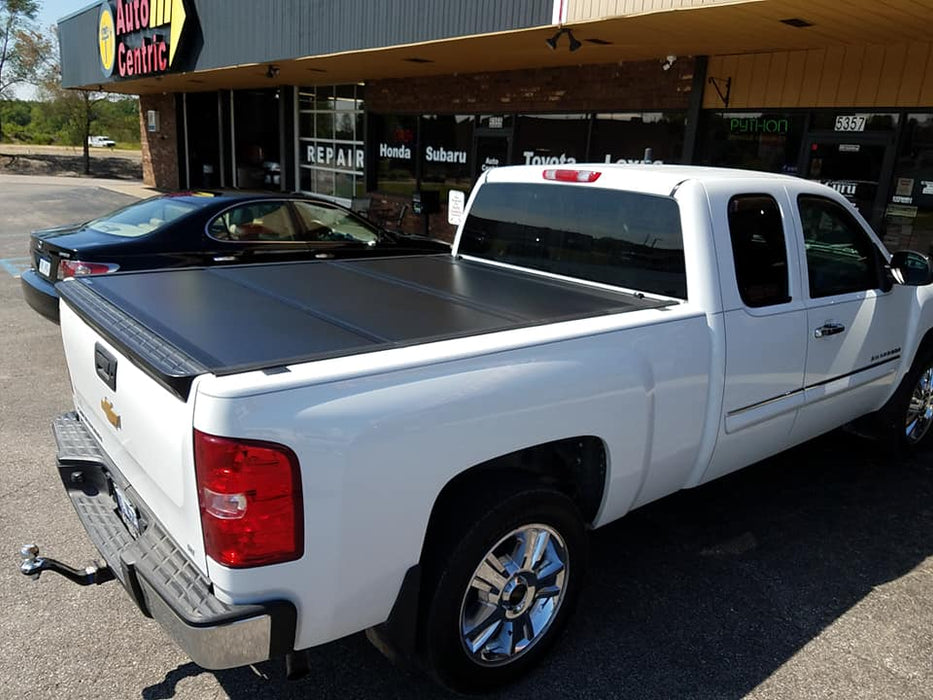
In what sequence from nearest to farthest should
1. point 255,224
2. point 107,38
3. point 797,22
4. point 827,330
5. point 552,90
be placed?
point 827,330
point 797,22
point 255,224
point 552,90
point 107,38

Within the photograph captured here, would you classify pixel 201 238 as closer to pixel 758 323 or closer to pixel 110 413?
pixel 110 413

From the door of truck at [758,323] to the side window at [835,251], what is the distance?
209mm

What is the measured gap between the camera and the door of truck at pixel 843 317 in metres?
3.78

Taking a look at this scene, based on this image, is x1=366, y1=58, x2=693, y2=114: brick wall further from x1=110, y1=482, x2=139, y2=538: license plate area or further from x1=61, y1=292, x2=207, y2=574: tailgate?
x1=110, y1=482, x2=139, y2=538: license plate area

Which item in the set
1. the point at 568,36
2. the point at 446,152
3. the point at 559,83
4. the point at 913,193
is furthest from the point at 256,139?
the point at 913,193

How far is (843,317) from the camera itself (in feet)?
12.8

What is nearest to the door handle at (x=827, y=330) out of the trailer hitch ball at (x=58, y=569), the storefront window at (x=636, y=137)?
the trailer hitch ball at (x=58, y=569)

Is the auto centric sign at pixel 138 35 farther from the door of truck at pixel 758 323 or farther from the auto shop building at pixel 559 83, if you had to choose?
the door of truck at pixel 758 323

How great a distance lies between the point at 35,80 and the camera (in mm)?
41312

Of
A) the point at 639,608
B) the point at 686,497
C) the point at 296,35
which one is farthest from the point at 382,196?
the point at 639,608

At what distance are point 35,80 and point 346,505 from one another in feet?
159

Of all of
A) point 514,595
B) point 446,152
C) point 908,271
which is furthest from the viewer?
point 446,152

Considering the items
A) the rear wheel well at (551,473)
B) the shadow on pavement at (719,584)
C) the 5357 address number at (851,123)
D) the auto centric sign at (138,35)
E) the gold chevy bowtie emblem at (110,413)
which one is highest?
the auto centric sign at (138,35)

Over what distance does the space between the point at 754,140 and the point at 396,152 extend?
26.6 ft
